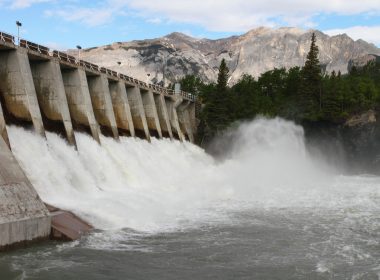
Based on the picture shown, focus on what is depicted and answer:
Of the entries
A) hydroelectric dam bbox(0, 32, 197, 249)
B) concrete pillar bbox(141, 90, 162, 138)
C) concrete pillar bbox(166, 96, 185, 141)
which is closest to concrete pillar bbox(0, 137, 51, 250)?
hydroelectric dam bbox(0, 32, 197, 249)

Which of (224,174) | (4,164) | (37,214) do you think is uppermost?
(4,164)

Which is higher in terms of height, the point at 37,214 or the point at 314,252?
the point at 37,214

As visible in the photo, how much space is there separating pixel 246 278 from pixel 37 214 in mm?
7932

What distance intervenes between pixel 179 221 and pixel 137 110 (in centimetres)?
2589

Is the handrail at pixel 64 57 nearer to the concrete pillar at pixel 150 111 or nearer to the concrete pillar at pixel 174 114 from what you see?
the concrete pillar at pixel 150 111

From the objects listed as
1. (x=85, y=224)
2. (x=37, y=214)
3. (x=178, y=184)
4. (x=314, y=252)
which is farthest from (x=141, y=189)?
(x=314, y=252)

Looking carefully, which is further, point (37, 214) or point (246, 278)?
point (37, 214)

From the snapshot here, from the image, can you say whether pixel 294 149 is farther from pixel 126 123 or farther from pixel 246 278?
pixel 246 278

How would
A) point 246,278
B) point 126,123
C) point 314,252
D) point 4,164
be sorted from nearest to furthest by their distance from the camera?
point 246,278, point 314,252, point 4,164, point 126,123

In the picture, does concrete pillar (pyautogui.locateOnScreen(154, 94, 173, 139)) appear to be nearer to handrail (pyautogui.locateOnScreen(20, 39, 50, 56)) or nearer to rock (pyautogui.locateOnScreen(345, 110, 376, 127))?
rock (pyautogui.locateOnScreen(345, 110, 376, 127))

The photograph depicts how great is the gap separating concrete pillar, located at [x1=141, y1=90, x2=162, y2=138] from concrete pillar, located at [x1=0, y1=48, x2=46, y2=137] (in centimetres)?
2420

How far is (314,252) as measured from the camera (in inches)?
629

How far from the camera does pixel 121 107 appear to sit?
42.2 m

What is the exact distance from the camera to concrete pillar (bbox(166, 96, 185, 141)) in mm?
56781
